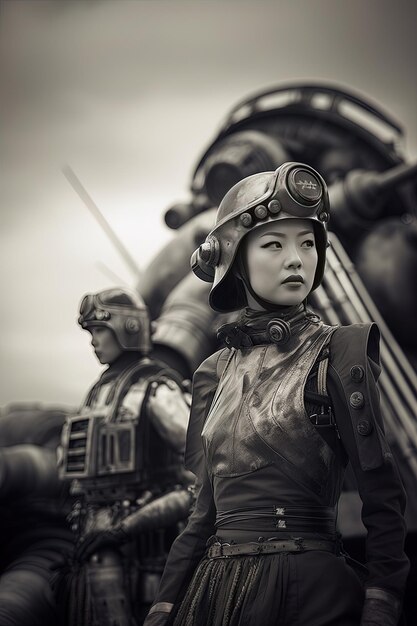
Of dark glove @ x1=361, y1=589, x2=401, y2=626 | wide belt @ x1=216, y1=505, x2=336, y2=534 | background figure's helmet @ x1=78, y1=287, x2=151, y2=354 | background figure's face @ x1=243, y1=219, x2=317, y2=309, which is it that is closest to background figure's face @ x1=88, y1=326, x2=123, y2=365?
background figure's helmet @ x1=78, y1=287, x2=151, y2=354

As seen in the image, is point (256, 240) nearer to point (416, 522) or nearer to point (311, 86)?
point (416, 522)

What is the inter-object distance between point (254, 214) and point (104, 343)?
1899mm

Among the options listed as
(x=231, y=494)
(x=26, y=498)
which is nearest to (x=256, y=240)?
(x=231, y=494)

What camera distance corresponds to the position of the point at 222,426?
199cm

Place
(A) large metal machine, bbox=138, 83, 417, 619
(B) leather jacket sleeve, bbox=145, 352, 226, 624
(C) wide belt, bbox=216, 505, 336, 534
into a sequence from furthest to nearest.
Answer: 1. (A) large metal machine, bbox=138, 83, 417, 619
2. (B) leather jacket sleeve, bbox=145, 352, 226, 624
3. (C) wide belt, bbox=216, 505, 336, 534

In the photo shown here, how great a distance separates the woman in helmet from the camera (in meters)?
1.74

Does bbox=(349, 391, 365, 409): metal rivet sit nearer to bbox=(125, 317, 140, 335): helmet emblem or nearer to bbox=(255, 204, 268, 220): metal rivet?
bbox=(255, 204, 268, 220): metal rivet

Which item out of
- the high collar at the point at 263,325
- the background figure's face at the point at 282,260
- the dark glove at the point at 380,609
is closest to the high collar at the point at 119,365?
the high collar at the point at 263,325

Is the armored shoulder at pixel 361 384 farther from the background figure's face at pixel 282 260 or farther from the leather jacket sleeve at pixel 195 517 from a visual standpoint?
the leather jacket sleeve at pixel 195 517

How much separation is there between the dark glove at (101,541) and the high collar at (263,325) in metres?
1.55

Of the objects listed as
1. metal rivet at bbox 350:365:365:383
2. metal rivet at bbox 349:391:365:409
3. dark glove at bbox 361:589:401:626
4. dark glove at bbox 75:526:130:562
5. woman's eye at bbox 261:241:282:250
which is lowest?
dark glove at bbox 75:526:130:562

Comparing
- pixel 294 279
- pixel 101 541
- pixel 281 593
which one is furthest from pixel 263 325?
pixel 101 541

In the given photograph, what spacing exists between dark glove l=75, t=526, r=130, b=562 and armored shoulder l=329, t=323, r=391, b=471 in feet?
5.96

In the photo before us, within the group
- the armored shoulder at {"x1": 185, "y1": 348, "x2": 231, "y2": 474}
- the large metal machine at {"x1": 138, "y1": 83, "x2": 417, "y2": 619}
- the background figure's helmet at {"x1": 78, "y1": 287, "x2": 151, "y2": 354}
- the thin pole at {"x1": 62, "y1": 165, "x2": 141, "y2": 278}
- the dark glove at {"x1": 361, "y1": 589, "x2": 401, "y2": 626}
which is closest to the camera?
the dark glove at {"x1": 361, "y1": 589, "x2": 401, "y2": 626}
